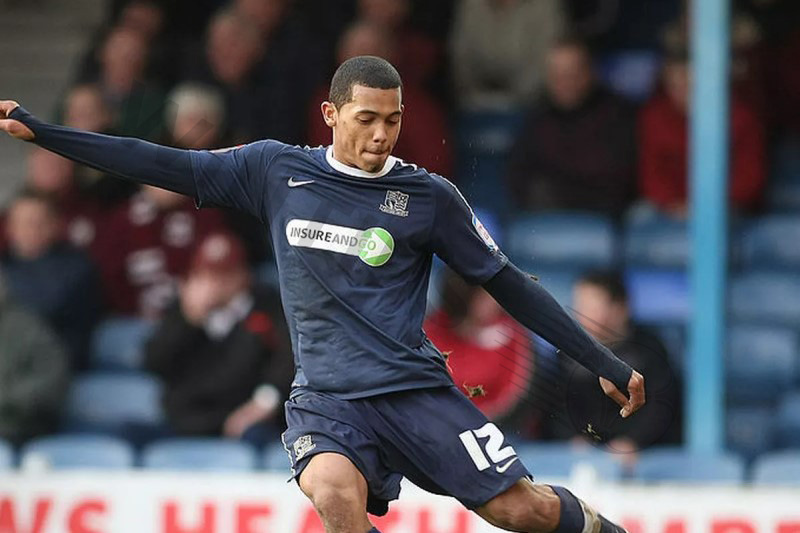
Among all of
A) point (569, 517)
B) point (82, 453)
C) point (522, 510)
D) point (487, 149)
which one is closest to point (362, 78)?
point (522, 510)

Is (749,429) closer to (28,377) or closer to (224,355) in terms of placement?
(224,355)

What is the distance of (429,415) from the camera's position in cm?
568

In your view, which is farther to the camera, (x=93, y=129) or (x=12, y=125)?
(x=93, y=129)

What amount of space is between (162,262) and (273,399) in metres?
1.46

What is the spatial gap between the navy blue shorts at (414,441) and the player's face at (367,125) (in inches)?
29.5

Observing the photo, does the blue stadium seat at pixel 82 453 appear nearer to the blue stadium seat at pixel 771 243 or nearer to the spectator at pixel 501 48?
the spectator at pixel 501 48

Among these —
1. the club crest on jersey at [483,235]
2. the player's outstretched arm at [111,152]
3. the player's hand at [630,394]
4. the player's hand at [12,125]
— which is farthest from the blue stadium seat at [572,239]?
the player's hand at [12,125]

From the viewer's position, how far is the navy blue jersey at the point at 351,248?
557 cm

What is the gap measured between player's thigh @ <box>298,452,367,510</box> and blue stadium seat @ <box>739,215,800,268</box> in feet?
16.6

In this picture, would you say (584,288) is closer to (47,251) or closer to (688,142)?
(688,142)

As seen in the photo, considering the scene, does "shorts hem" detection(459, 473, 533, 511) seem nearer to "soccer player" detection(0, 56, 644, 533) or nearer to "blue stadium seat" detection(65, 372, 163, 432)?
"soccer player" detection(0, 56, 644, 533)

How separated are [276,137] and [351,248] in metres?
4.84

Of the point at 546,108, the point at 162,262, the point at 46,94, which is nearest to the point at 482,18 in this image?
the point at 546,108

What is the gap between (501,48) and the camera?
10531 mm
